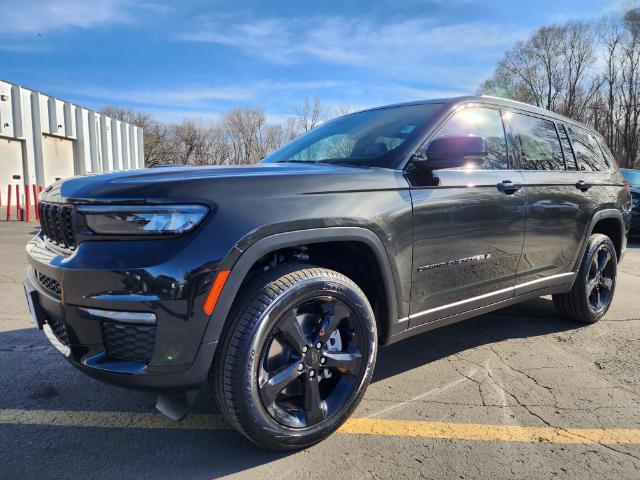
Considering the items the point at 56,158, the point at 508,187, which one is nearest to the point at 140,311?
the point at 508,187

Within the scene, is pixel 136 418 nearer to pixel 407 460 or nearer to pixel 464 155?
pixel 407 460

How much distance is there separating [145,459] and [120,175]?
1.33 meters

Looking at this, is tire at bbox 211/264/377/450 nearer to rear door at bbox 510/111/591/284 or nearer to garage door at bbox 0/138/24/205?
rear door at bbox 510/111/591/284

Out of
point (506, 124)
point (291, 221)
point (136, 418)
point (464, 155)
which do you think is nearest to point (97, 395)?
point (136, 418)

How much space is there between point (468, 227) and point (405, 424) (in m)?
1.19

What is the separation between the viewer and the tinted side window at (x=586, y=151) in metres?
4.15

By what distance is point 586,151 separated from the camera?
14.1ft

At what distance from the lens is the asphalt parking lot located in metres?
2.19

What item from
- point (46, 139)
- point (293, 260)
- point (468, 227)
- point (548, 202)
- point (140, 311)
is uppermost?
point (46, 139)

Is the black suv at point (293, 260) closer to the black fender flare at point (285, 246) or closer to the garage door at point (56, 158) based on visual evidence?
the black fender flare at point (285, 246)


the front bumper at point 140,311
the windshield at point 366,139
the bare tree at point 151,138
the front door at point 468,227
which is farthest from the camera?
the bare tree at point 151,138

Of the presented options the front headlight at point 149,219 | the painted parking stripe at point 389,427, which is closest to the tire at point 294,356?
the painted parking stripe at point 389,427

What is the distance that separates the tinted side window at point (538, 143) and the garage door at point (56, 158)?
2491 centimetres

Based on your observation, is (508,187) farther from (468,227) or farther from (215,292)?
(215,292)
